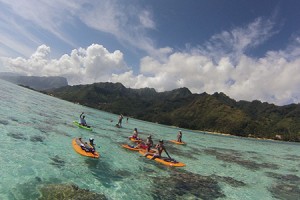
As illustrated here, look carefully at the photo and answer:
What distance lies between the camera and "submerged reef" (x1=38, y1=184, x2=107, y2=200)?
16391 mm

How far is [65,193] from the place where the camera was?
17141mm

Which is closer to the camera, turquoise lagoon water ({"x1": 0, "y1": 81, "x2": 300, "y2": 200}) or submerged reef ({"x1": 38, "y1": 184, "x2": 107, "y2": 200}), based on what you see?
submerged reef ({"x1": 38, "y1": 184, "x2": 107, "y2": 200})

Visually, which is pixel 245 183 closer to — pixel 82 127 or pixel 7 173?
pixel 7 173

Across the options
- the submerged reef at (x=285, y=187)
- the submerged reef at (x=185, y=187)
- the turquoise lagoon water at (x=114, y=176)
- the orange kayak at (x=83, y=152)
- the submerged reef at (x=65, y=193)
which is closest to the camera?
the submerged reef at (x=65, y=193)

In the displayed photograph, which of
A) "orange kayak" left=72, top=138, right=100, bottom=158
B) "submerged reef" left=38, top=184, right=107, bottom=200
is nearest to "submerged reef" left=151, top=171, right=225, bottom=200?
"submerged reef" left=38, top=184, right=107, bottom=200

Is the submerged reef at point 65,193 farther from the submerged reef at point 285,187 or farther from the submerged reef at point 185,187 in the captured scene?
the submerged reef at point 285,187

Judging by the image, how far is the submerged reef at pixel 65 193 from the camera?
16391mm

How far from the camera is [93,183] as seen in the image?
2059cm

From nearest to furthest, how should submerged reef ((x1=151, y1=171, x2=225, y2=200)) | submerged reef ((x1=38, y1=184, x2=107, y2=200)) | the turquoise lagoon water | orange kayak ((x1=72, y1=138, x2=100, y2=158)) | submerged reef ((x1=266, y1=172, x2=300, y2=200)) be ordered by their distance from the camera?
submerged reef ((x1=38, y1=184, x2=107, y2=200)) < the turquoise lagoon water < submerged reef ((x1=151, y1=171, x2=225, y2=200)) < submerged reef ((x1=266, y1=172, x2=300, y2=200)) < orange kayak ((x1=72, y1=138, x2=100, y2=158))

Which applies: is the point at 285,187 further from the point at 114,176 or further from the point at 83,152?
the point at 83,152

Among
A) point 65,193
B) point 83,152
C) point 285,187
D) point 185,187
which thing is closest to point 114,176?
point 83,152

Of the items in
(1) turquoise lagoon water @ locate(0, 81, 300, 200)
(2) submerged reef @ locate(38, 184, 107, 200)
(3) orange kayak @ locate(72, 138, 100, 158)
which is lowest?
(2) submerged reef @ locate(38, 184, 107, 200)

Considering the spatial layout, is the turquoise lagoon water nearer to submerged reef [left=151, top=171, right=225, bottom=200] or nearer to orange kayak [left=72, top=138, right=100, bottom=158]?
submerged reef [left=151, top=171, right=225, bottom=200]

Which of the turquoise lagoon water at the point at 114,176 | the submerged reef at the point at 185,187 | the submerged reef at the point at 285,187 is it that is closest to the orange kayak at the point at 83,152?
the turquoise lagoon water at the point at 114,176
